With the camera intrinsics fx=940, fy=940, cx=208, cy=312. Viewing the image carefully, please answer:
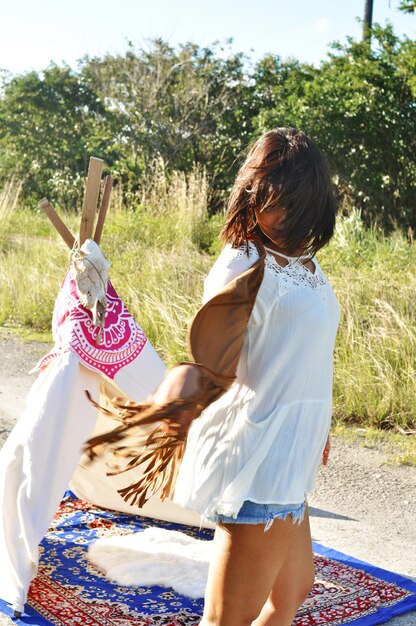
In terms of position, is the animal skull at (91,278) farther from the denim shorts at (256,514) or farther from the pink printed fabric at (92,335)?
the denim shorts at (256,514)

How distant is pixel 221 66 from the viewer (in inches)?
793

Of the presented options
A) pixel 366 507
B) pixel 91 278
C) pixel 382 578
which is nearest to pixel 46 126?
pixel 366 507

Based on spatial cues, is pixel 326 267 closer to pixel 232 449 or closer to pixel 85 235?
pixel 85 235

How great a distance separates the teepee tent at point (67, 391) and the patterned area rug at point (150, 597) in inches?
6.6

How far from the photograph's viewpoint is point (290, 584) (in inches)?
105

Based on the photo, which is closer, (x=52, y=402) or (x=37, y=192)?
(x=52, y=402)

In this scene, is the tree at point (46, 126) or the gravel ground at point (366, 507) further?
the tree at point (46, 126)

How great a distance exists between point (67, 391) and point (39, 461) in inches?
13.1

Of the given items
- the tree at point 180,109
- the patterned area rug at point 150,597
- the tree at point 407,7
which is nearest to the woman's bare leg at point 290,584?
the patterned area rug at point 150,597

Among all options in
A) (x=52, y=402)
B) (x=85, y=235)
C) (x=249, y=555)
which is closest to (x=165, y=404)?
(x=249, y=555)

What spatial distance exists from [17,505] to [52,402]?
46cm

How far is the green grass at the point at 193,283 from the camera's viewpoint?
23.4ft

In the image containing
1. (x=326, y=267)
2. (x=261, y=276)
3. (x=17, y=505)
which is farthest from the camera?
(x=326, y=267)

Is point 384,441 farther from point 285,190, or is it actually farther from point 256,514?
point 285,190
